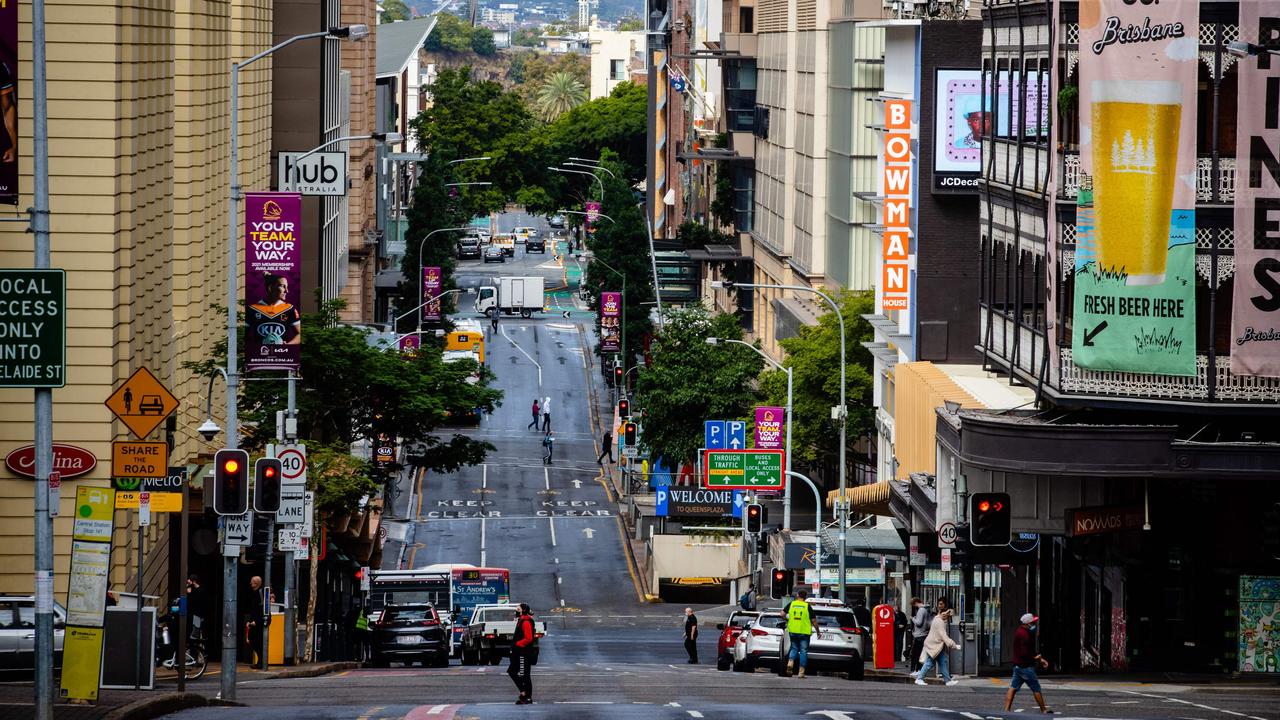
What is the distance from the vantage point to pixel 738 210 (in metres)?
110

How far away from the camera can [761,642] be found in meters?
42.5

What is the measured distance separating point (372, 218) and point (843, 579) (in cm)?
6566

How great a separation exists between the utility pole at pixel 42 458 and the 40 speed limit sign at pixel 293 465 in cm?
1495

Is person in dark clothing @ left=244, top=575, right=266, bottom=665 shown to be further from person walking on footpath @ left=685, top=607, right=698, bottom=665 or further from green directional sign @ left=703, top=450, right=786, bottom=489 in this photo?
green directional sign @ left=703, top=450, right=786, bottom=489

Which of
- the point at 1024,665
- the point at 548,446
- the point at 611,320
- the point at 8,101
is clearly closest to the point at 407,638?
the point at 1024,665

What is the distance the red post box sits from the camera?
44594 millimetres

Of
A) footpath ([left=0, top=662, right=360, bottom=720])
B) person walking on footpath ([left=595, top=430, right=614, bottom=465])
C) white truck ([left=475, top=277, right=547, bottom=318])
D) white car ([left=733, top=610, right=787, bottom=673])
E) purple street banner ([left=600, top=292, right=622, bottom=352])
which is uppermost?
white truck ([left=475, top=277, right=547, bottom=318])

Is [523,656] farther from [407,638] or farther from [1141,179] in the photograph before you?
[407,638]

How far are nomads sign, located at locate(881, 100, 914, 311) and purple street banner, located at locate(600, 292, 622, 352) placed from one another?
47.7 meters

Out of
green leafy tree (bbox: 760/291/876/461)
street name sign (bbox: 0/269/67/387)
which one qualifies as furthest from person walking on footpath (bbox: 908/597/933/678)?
green leafy tree (bbox: 760/291/876/461)

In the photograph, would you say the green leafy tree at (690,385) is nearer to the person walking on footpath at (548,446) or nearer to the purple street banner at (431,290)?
the person walking on footpath at (548,446)

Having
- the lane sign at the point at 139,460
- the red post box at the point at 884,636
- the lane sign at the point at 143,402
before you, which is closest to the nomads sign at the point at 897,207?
the red post box at the point at 884,636

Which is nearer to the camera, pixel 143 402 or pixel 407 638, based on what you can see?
pixel 143 402

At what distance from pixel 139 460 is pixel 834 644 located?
648 inches
